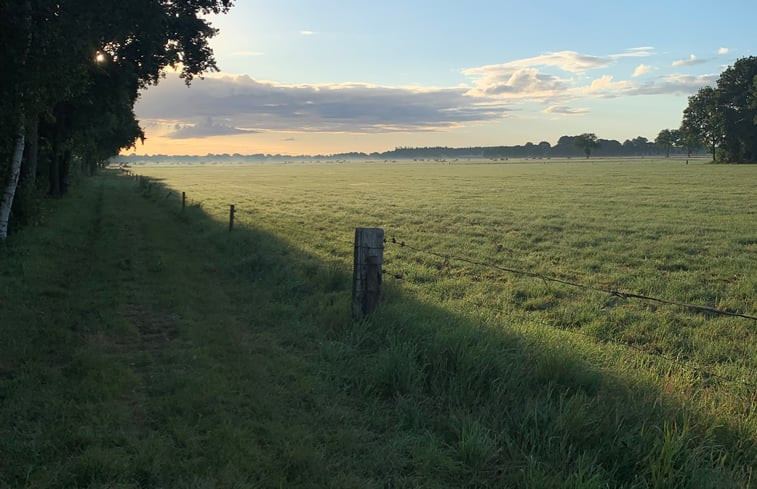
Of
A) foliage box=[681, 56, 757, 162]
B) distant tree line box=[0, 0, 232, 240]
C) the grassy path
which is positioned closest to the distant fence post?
the grassy path

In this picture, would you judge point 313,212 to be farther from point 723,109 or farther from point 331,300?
point 723,109

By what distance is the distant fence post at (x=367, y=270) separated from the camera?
288 inches

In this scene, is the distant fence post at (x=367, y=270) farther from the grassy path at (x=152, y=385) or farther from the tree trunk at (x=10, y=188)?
the tree trunk at (x=10, y=188)

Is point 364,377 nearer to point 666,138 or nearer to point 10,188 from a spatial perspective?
point 10,188

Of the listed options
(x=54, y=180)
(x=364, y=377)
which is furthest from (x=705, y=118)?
(x=364, y=377)

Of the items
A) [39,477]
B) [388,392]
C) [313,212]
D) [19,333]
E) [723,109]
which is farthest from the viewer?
[723,109]

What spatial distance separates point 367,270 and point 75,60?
30.4 feet

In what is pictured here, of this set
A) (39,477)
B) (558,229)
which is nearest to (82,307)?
(39,477)

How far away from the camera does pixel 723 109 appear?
100m

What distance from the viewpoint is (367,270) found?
745cm

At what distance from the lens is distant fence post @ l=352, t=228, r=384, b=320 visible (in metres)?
7.32

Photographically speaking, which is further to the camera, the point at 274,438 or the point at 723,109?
the point at 723,109

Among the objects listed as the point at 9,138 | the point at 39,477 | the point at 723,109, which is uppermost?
the point at 723,109

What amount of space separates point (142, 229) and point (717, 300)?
18130mm
